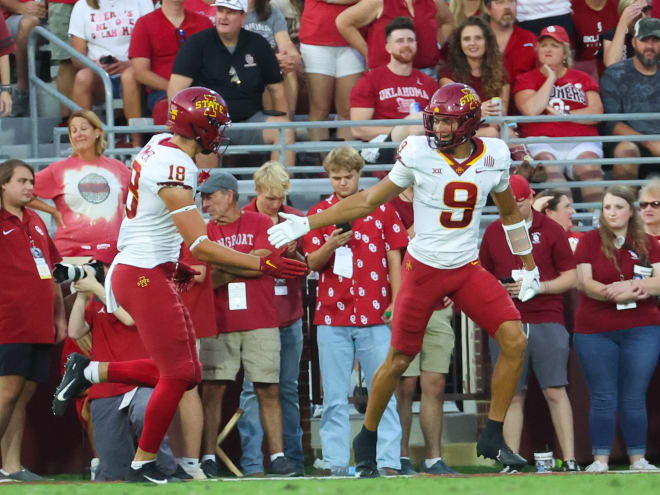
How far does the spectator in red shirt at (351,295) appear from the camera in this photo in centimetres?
884

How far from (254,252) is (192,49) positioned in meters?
2.58

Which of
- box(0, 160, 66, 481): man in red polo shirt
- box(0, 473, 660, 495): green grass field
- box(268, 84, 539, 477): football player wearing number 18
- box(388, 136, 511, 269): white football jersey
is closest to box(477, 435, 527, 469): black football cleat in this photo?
box(268, 84, 539, 477): football player wearing number 18

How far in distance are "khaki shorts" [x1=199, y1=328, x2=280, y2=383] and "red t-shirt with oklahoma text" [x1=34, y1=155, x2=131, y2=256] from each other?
1226 millimetres

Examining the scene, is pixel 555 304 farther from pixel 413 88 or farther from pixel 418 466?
pixel 413 88

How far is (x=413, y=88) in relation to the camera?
1098 centimetres

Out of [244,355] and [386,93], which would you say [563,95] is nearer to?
[386,93]

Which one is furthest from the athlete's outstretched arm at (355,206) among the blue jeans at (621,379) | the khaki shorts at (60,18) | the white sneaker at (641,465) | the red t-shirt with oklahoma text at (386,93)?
the khaki shorts at (60,18)

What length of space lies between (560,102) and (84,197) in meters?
4.51

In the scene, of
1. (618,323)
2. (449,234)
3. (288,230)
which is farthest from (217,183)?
(618,323)

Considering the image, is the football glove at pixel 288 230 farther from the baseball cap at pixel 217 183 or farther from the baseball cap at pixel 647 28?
the baseball cap at pixel 647 28

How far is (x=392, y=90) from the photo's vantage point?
35.8 feet

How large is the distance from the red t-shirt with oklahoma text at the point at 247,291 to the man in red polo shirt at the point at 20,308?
45.2 inches

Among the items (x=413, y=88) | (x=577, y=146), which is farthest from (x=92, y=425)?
(x=577, y=146)

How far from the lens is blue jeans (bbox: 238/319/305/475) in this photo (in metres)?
9.02
